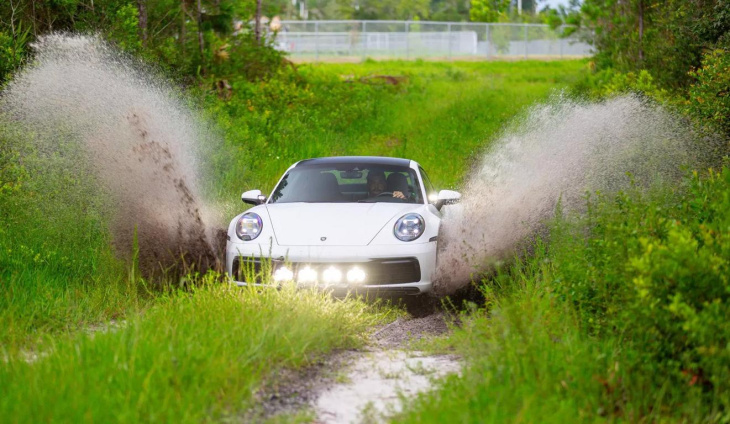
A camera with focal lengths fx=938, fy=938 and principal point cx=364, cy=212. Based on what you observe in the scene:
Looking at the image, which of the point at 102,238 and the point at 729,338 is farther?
the point at 102,238

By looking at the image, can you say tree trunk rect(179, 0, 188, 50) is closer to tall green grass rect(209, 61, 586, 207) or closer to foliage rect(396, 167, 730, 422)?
tall green grass rect(209, 61, 586, 207)

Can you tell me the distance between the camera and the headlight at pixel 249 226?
877 centimetres

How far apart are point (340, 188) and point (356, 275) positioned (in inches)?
89.4

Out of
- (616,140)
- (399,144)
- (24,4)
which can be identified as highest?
(24,4)

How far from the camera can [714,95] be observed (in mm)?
11188

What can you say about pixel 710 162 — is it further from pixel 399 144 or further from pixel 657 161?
pixel 399 144

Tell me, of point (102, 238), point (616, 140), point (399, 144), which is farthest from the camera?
point (399, 144)

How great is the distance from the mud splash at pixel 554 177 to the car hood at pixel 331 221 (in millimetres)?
670

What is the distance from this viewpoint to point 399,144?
22.4m

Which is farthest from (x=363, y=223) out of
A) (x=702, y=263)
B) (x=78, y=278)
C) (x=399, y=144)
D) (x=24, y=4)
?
(x=399, y=144)

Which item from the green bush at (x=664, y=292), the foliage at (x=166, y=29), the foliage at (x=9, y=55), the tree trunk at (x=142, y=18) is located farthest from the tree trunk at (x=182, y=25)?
the green bush at (x=664, y=292)

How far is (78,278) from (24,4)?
763cm

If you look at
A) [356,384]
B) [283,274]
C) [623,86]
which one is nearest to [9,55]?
[283,274]

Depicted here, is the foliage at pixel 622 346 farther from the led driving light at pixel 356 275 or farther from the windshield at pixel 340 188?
the windshield at pixel 340 188
